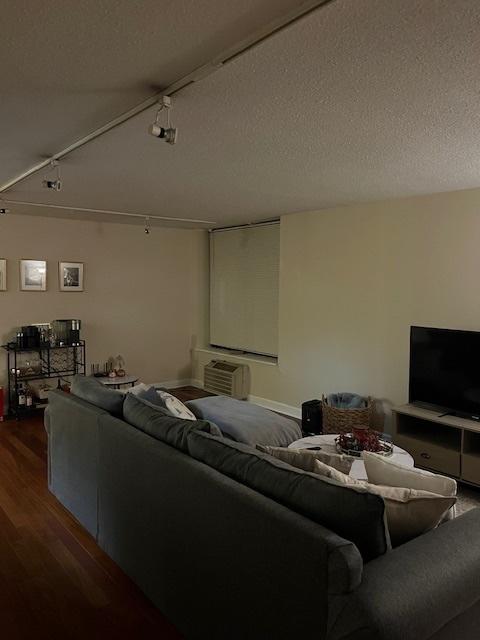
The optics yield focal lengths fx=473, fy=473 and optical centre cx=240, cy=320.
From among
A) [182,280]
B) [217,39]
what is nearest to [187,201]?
[182,280]

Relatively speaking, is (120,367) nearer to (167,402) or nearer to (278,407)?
(278,407)

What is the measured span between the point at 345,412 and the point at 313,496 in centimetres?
292

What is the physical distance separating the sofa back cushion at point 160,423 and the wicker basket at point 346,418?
2.30m

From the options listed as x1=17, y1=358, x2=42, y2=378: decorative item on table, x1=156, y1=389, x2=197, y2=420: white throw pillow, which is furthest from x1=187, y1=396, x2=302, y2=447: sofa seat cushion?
x1=17, y1=358, x2=42, y2=378: decorative item on table

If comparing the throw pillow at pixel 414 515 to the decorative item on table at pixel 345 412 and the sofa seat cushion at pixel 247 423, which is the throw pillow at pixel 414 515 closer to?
the sofa seat cushion at pixel 247 423

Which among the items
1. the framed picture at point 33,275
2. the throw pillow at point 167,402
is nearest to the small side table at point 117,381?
the framed picture at point 33,275

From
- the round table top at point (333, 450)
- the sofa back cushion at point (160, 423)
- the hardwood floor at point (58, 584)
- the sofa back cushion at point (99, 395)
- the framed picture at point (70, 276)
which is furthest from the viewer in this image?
the framed picture at point (70, 276)

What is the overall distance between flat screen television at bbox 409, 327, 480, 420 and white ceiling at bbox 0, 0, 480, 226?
1.22 metres

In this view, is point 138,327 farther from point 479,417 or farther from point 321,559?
point 321,559

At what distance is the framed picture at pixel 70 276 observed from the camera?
19.1ft

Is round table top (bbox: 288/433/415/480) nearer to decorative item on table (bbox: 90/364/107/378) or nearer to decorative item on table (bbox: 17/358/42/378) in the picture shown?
decorative item on table (bbox: 90/364/107/378)

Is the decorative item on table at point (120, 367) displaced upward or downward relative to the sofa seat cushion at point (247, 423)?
upward

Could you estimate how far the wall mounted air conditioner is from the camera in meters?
6.06

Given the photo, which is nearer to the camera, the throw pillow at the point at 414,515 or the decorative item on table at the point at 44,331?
the throw pillow at the point at 414,515
